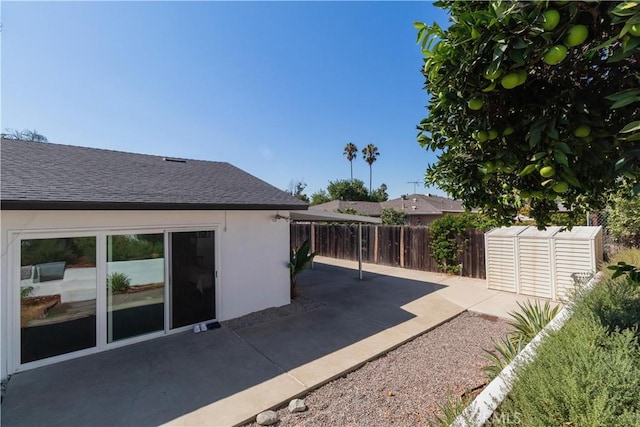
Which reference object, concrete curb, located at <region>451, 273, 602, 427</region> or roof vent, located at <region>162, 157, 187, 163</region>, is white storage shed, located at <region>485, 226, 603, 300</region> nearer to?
concrete curb, located at <region>451, 273, 602, 427</region>

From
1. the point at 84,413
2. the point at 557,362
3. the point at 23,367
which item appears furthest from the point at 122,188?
the point at 557,362

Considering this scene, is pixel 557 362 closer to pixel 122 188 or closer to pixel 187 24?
pixel 122 188

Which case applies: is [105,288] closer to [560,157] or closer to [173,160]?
[173,160]

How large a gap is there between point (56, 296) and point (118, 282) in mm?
920

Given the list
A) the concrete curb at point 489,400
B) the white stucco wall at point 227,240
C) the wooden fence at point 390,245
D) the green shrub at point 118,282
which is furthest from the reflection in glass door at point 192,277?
the wooden fence at point 390,245

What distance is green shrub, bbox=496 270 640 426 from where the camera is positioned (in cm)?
199

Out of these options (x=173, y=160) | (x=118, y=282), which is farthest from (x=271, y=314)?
(x=173, y=160)

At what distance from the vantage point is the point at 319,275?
41.8 feet

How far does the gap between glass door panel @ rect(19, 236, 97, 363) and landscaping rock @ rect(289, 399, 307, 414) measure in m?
4.16

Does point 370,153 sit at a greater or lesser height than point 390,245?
greater

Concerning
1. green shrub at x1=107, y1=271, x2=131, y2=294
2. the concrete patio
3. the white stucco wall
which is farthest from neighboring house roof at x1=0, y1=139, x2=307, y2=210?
the concrete patio

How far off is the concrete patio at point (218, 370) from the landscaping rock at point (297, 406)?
0.51 feet

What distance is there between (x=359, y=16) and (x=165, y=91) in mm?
6494

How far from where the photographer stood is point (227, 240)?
7.14 meters
